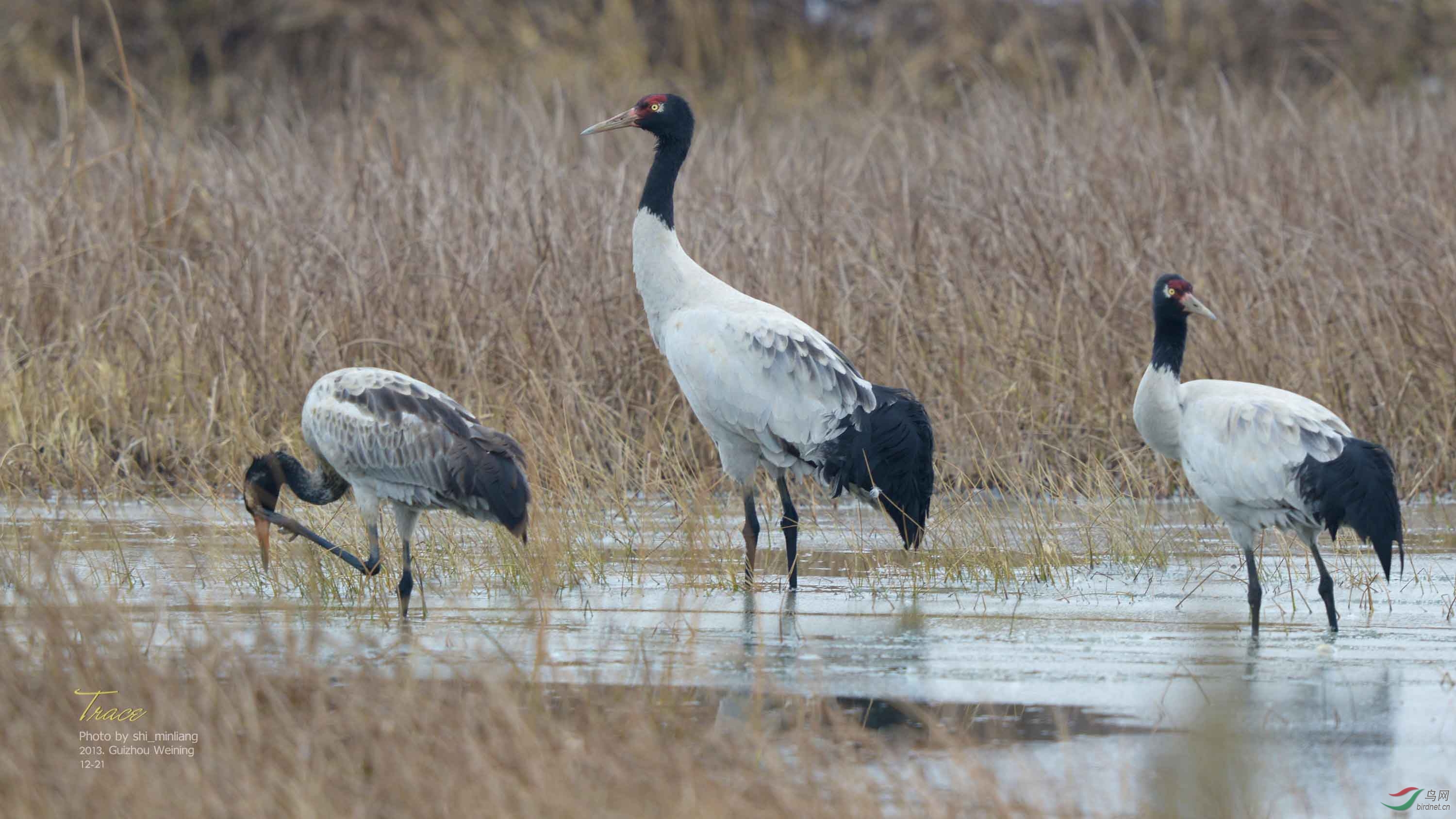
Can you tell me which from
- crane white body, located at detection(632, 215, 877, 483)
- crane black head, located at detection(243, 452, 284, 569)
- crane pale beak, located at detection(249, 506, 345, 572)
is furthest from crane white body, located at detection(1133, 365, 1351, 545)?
crane black head, located at detection(243, 452, 284, 569)

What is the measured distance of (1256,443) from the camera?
6551 millimetres

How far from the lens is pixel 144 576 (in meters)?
7.14

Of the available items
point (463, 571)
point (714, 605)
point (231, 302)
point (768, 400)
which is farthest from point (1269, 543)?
point (231, 302)

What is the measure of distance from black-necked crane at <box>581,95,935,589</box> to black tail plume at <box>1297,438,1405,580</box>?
5.40 ft

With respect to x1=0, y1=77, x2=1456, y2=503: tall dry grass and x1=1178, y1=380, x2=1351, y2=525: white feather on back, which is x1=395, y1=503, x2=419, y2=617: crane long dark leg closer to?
x1=0, y1=77, x2=1456, y2=503: tall dry grass

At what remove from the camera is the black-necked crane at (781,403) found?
7.59 metres

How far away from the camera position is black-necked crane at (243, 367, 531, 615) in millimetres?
6848

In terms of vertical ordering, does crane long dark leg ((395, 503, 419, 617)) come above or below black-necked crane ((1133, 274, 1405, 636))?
below

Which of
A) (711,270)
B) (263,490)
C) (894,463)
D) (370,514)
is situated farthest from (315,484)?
(711,270)

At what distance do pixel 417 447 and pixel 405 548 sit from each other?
0.37 metres

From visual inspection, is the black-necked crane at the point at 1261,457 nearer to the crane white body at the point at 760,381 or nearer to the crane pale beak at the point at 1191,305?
the crane pale beak at the point at 1191,305

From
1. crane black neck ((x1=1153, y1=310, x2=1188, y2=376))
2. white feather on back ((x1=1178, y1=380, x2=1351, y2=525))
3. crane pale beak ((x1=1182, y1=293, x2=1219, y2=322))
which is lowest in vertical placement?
white feather on back ((x1=1178, y1=380, x2=1351, y2=525))

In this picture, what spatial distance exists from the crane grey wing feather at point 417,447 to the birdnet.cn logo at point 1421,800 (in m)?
3.34

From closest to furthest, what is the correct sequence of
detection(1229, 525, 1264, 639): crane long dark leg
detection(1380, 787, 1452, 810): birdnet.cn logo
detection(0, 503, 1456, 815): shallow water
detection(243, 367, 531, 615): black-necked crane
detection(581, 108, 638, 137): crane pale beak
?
detection(1380, 787, 1452, 810): birdnet.cn logo, detection(0, 503, 1456, 815): shallow water, detection(1229, 525, 1264, 639): crane long dark leg, detection(243, 367, 531, 615): black-necked crane, detection(581, 108, 638, 137): crane pale beak
